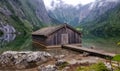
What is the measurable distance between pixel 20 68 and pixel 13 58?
2976 mm

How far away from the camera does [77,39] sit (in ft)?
143

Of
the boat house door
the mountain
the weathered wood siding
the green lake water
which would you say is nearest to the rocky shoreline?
the green lake water

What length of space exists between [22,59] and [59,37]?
61.2 feet

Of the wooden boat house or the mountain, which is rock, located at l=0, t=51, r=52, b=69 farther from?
the mountain

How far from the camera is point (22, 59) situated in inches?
920

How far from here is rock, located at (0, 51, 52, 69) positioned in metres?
22.7

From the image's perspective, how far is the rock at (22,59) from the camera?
22.7 meters

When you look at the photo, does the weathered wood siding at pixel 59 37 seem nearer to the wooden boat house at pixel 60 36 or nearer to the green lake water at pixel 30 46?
the wooden boat house at pixel 60 36

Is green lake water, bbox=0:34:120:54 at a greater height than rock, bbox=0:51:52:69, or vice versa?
green lake water, bbox=0:34:120:54

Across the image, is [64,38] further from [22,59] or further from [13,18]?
[13,18]

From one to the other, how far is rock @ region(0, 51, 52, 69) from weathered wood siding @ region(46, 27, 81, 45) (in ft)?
52.5

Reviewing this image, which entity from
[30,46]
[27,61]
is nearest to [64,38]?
[30,46]

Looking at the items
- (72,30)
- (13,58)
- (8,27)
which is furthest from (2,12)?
(13,58)

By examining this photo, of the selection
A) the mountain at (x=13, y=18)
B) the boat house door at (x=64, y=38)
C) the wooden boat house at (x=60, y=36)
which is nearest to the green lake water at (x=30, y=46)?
the wooden boat house at (x=60, y=36)
